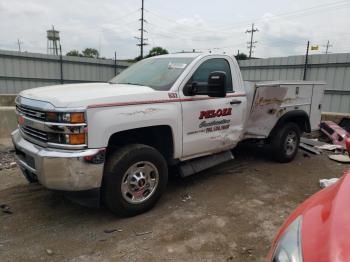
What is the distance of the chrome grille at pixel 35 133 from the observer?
3326mm

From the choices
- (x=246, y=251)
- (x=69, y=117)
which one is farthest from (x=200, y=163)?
(x=69, y=117)

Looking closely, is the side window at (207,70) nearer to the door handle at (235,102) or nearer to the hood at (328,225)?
the door handle at (235,102)

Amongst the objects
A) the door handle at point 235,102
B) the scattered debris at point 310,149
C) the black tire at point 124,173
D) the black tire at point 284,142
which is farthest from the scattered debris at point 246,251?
the scattered debris at point 310,149

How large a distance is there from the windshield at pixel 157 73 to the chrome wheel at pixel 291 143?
284 cm

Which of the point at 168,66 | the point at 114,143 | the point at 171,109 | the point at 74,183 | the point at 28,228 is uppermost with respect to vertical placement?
the point at 168,66

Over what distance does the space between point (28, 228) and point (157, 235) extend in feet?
4.86

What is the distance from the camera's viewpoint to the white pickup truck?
10.5 feet

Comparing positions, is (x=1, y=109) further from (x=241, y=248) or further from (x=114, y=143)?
(x=241, y=248)

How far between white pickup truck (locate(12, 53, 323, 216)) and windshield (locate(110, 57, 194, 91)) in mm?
16

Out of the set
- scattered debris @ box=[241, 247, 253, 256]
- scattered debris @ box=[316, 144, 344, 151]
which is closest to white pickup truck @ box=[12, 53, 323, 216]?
scattered debris @ box=[241, 247, 253, 256]

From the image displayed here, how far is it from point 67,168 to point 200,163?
6.96 ft

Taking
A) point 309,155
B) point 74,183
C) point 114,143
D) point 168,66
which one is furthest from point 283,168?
point 74,183

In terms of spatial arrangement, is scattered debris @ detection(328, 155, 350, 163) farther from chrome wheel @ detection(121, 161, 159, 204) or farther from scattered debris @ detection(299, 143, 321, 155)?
chrome wheel @ detection(121, 161, 159, 204)

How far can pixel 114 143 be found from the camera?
380 centimetres
